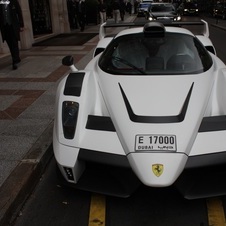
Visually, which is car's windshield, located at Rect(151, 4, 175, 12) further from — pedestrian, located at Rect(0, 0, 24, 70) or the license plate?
the license plate

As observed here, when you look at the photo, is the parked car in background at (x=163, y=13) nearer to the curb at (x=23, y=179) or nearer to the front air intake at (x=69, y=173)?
the curb at (x=23, y=179)

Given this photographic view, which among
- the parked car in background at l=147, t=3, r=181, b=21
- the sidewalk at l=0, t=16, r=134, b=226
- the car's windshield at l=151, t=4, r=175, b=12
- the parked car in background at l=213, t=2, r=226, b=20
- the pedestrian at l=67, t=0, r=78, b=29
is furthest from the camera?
the parked car in background at l=213, t=2, r=226, b=20

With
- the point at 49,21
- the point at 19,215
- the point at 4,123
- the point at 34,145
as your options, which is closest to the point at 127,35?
the point at 34,145

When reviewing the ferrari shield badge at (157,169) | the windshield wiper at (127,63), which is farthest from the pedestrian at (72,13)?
the ferrari shield badge at (157,169)

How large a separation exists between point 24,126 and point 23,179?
1.53 m

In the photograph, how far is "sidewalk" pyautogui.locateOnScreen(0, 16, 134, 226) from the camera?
315 centimetres

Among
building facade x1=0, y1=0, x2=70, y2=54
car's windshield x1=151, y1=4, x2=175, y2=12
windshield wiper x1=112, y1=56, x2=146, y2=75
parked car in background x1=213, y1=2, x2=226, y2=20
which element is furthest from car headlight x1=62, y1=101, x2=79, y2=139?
parked car in background x1=213, y1=2, x2=226, y2=20

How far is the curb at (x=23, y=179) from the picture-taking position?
286cm

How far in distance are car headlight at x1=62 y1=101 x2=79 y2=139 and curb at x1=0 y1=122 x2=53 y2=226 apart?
0.70 m

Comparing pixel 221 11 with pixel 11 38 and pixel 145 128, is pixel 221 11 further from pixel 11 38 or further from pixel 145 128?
pixel 145 128

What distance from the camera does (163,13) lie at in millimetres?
19750

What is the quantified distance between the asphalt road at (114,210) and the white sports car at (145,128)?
11.2 inches

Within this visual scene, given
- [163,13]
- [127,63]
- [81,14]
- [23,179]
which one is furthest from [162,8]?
[23,179]

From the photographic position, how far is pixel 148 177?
2.52m
